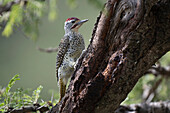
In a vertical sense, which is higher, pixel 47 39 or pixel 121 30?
pixel 47 39

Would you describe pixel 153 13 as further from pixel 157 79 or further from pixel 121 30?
pixel 157 79

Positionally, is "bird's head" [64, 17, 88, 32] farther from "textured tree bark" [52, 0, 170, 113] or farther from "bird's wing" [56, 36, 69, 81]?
"textured tree bark" [52, 0, 170, 113]

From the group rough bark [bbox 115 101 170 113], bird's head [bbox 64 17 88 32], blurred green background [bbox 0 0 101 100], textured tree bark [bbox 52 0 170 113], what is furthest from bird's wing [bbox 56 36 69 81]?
blurred green background [bbox 0 0 101 100]

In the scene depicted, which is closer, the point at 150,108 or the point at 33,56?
the point at 150,108

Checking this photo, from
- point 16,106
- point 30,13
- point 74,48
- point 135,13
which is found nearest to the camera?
point 135,13

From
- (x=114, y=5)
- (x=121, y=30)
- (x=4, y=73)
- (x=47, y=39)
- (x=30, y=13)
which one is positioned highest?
(x=47, y=39)

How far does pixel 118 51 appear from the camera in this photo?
117 cm

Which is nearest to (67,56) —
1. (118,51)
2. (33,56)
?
(118,51)

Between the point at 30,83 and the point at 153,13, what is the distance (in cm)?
592

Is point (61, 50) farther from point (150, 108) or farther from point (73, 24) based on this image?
point (150, 108)

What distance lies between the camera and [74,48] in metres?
2.17

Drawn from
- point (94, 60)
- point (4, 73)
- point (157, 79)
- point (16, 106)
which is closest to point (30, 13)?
point (16, 106)

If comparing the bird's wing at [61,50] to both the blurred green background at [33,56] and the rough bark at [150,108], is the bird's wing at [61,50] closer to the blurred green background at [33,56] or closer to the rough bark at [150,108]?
the rough bark at [150,108]

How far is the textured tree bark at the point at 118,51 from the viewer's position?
1140 mm
